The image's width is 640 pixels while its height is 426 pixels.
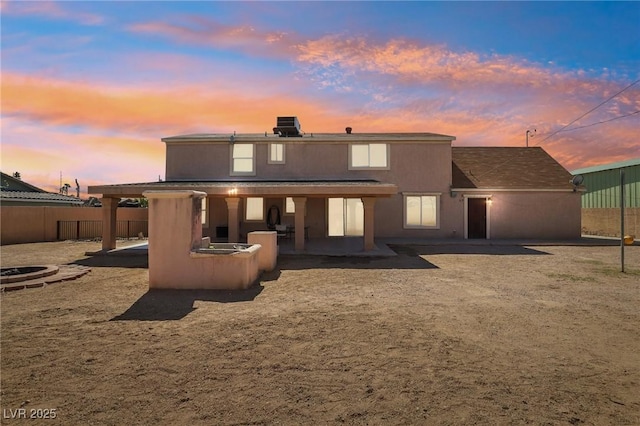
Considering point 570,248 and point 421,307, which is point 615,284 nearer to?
point 421,307

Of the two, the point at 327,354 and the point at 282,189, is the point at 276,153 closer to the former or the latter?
the point at 282,189

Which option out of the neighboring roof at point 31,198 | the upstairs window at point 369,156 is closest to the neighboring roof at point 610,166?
the upstairs window at point 369,156

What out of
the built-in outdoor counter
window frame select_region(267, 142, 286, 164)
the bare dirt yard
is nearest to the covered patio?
window frame select_region(267, 142, 286, 164)

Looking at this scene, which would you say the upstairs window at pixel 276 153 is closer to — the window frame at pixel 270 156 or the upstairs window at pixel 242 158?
the window frame at pixel 270 156

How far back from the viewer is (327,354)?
4.44 m

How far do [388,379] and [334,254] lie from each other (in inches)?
373

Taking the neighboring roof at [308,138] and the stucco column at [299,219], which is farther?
the neighboring roof at [308,138]

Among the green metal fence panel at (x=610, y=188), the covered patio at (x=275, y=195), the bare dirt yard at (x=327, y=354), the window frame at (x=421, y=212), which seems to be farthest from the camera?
the green metal fence panel at (x=610, y=188)

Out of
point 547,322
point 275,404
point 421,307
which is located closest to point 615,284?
point 547,322

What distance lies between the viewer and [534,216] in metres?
19.7

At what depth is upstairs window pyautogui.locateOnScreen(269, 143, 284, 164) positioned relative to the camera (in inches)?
761

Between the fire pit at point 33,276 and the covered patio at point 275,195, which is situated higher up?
the covered patio at point 275,195

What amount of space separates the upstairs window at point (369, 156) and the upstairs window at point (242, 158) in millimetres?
5815

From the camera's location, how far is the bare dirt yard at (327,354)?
326 cm
